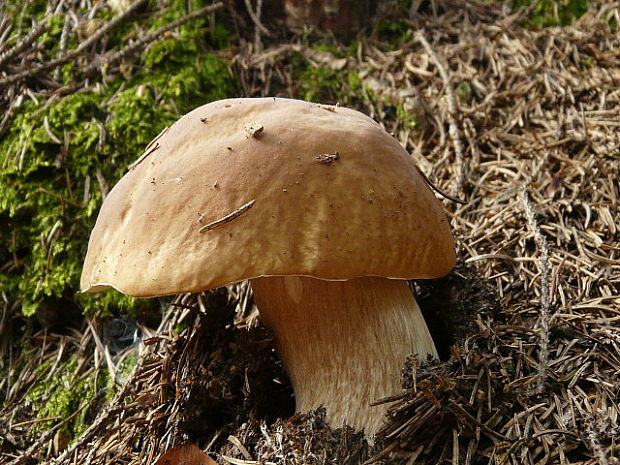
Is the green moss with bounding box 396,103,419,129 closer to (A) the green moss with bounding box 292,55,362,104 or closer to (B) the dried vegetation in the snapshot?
(B) the dried vegetation

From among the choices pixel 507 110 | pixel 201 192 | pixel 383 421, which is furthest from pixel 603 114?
pixel 201 192

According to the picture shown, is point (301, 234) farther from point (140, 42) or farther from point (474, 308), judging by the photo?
point (140, 42)

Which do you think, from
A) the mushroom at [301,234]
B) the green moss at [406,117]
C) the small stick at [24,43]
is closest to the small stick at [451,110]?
the green moss at [406,117]

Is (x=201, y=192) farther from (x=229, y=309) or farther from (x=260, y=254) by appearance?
(x=229, y=309)


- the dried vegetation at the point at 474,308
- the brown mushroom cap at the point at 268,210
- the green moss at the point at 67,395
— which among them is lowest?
the green moss at the point at 67,395

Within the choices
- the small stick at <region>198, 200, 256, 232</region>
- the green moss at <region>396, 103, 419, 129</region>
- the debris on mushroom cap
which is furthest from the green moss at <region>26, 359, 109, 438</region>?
the green moss at <region>396, 103, 419, 129</region>

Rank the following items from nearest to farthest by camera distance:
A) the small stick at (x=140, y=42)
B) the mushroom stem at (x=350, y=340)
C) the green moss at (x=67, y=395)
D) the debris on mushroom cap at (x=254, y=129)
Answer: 1. the debris on mushroom cap at (x=254, y=129)
2. the mushroom stem at (x=350, y=340)
3. the green moss at (x=67, y=395)
4. the small stick at (x=140, y=42)

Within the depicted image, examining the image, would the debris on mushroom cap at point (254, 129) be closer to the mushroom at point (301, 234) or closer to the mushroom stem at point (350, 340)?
the mushroom at point (301, 234)
